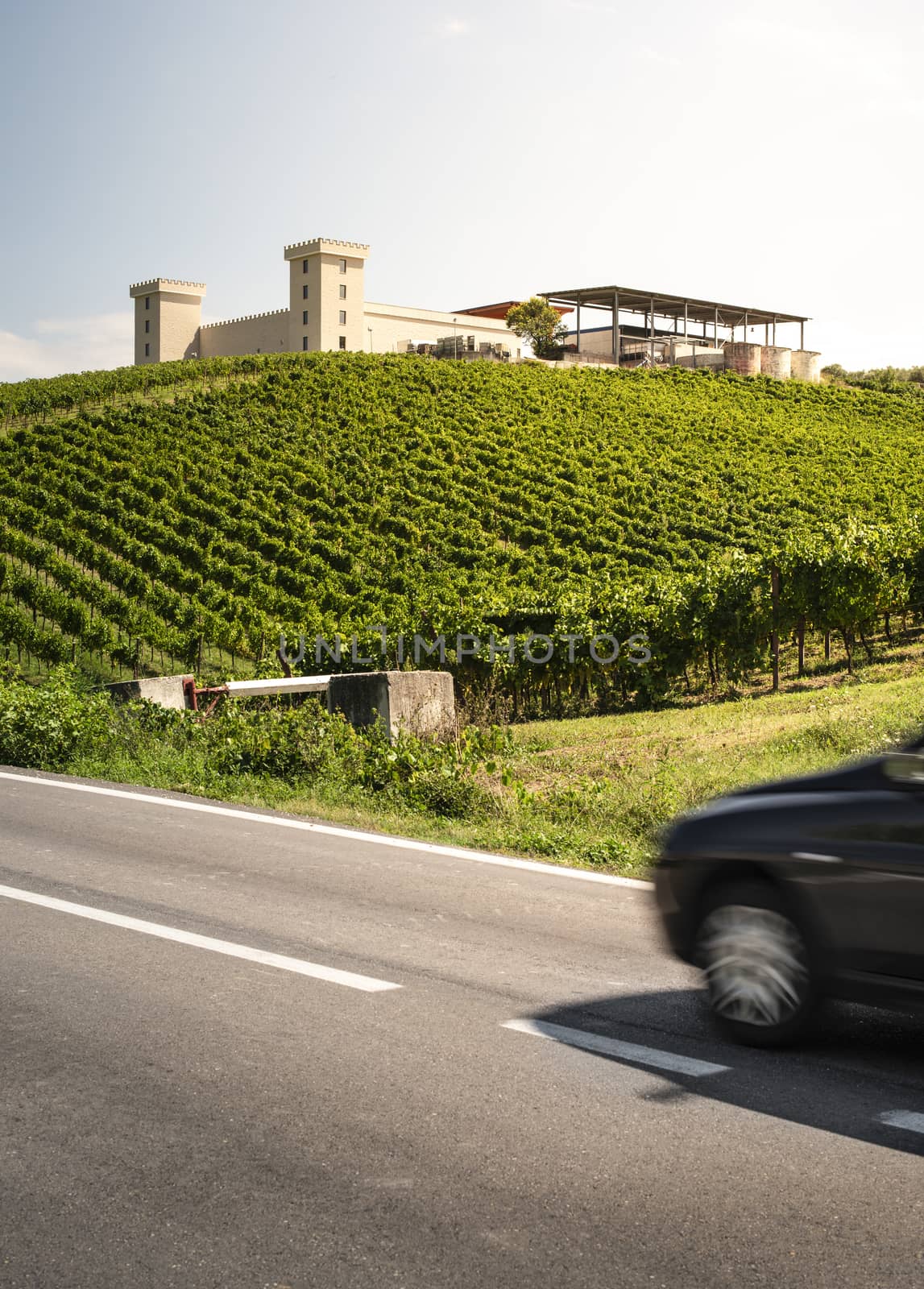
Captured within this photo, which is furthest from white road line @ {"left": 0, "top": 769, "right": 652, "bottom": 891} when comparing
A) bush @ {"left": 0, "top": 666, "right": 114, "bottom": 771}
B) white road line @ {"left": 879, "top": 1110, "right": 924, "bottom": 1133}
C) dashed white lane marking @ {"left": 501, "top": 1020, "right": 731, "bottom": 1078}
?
white road line @ {"left": 879, "top": 1110, "right": 924, "bottom": 1133}

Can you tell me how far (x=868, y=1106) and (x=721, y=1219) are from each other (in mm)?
977

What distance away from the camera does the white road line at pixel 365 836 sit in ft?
25.2

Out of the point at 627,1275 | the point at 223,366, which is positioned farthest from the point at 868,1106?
the point at 223,366

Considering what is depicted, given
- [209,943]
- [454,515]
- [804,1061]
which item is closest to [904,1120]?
[804,1061]

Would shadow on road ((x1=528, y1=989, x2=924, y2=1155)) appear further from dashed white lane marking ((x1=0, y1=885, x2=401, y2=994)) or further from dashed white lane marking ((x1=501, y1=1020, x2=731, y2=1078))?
dashed white lane marking ((x1=0, y1=885, x2=401, y2=994))

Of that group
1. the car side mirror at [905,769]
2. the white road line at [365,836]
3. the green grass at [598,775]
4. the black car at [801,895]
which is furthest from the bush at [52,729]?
the car side mirror at [905,769]

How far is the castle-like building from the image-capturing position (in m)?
84.5

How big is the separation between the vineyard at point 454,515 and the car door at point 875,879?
57.2 feet

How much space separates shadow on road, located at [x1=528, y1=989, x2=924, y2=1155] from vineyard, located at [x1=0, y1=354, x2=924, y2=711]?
662 inches

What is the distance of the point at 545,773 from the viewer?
1264 cm

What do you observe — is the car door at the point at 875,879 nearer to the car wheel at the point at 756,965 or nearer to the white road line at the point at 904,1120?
the car wheel at the point at 756,965

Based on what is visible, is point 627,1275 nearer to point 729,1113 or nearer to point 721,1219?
point 721,1219

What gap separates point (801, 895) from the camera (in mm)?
4473

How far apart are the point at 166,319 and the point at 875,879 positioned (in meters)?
92.8
